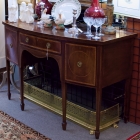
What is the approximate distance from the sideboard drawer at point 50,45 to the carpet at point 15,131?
68 cm

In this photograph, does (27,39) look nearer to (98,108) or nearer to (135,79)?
(98,108)

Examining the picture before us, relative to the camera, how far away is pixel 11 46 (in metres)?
2.86

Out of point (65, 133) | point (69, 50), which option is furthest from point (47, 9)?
point (65, 133)

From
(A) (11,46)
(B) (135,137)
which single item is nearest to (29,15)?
(A) (11,46)

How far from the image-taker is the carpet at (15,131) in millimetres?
2492

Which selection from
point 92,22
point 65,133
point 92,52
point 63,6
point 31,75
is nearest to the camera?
point 92,52

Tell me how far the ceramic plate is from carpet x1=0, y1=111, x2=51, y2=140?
0.94 meters

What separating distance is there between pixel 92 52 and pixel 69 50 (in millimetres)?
187

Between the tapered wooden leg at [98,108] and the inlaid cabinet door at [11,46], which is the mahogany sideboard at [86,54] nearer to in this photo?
the tapered wooden leg at [98,108]

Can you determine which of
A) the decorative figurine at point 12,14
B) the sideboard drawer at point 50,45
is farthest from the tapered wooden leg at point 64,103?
the decorative figurine at point 12,14

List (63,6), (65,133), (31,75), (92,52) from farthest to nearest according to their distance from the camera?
(31,75)
(63,6)
(65,133)
(92,52)

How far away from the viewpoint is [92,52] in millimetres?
2236

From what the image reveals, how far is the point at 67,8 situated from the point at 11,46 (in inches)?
23.8

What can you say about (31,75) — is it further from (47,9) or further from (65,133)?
(65,133)
